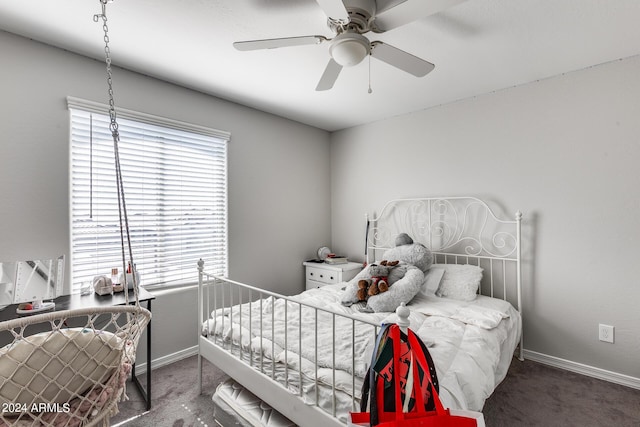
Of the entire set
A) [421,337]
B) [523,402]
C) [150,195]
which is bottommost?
[523,402]

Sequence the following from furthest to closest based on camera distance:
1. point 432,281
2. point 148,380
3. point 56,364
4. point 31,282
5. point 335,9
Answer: point 432,281
point 148,380
point 31,282
point 335,9
point 56,364

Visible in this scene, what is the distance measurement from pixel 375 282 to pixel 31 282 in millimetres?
2376

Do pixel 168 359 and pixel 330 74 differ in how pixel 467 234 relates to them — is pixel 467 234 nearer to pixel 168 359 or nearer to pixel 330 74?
pixel 330 74

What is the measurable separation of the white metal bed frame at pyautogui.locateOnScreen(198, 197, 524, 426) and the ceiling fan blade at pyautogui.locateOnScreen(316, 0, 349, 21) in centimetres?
151

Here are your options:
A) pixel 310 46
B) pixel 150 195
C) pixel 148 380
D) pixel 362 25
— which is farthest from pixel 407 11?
pixel 148 380

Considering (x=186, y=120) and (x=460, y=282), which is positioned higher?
(x=186, y=120)

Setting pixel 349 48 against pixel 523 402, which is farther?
pixel 523 402

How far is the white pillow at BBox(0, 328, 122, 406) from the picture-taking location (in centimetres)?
82

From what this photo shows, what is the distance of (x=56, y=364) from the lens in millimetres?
876

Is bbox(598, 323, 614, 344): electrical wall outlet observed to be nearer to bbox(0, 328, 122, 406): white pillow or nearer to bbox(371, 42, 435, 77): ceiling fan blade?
bbox(371, 42, 435, 77): ceiling fan blade

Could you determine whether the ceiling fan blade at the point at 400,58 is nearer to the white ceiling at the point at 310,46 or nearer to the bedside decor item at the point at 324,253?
the white ceiling at the point at 310,46

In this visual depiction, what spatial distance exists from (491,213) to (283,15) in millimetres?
2367

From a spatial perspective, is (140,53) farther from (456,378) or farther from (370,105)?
(456,378)

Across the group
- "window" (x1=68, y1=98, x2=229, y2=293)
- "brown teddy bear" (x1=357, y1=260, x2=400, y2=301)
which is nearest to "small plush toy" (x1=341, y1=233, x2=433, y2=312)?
"brown teddy bear" (x1=357, y1=260, x2=400, y2=301)
